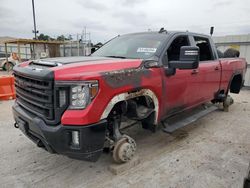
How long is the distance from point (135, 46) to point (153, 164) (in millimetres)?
1900

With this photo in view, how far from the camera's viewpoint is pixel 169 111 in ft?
12.2

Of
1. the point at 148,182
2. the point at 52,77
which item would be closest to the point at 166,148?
the point at 148,182

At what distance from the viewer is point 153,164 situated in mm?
3232

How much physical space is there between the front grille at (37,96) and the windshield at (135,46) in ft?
4.90

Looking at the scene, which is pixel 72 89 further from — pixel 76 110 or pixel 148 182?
pixel 148 182

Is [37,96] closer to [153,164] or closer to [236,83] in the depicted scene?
[153,164]

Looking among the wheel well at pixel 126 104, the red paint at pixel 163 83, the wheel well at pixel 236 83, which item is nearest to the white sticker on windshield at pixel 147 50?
the red paint at pixel 163 83

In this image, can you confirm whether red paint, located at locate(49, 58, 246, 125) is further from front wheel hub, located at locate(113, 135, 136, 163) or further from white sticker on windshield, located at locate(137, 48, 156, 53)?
front wheel hub, located at locate(113, 135, 136, 163)

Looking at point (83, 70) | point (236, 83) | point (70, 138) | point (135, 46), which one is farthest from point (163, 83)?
point (236, 83)

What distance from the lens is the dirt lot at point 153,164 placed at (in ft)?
9.29

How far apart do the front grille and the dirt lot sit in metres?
0.90

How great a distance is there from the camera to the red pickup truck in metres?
2.39

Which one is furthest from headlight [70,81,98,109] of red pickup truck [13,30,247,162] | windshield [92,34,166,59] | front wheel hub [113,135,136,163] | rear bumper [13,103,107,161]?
windshield [92,34,166,59]

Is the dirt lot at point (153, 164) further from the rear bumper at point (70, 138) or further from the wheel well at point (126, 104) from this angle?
the wheel well at point (126, 104)
